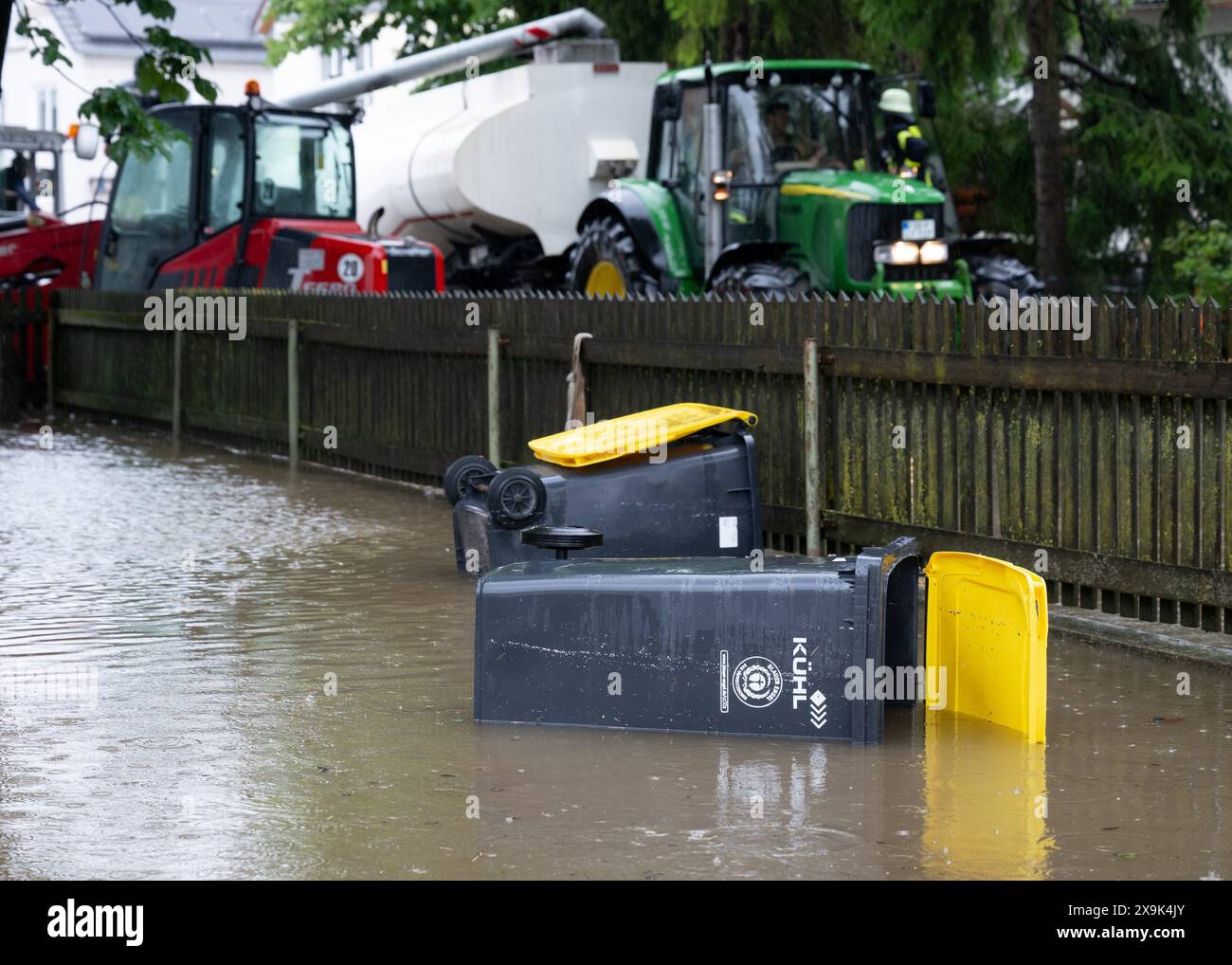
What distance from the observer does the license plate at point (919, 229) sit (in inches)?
683

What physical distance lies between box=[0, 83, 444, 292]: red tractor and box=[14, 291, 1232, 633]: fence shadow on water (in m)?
3.97

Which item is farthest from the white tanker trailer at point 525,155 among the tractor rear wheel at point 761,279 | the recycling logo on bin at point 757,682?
the recycling logo on bin at point 757,682

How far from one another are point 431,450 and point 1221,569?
24.6 feet

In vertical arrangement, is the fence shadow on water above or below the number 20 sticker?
below

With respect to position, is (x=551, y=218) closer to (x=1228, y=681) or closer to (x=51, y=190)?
(x=51, y=190)

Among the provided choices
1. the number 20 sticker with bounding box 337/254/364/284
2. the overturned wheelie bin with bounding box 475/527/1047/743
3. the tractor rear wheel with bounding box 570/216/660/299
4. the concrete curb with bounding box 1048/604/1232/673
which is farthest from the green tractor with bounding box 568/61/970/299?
the overturned wheelie bin with bounding box 475/527/1047/743

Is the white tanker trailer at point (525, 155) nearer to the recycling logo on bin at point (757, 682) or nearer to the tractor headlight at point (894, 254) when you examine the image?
the tractor headlight at point (894, 254)

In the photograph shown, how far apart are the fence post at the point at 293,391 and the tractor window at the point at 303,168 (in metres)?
4.44

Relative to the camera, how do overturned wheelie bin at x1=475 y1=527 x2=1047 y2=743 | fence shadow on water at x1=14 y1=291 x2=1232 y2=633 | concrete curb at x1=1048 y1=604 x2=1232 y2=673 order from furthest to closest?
fence shadow on water at x1=14 y1=291 x2=1232 y2=633, concrete curb at x1=1048 y1=604 x2=1232 y2=673, overturned wheelie bin at x1=475 y1=527 x2=1047 y2=743

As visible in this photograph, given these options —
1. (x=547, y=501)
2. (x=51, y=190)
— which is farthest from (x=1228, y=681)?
(x=51, y=190)

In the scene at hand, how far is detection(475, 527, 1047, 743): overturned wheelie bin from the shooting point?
6781mm

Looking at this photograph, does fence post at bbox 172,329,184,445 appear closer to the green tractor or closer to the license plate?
the green tractor

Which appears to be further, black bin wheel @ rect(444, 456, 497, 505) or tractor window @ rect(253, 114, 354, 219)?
tractor window @ rect(253, 114, 354, 219)

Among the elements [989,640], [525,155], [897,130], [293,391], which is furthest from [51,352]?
[989,640]
